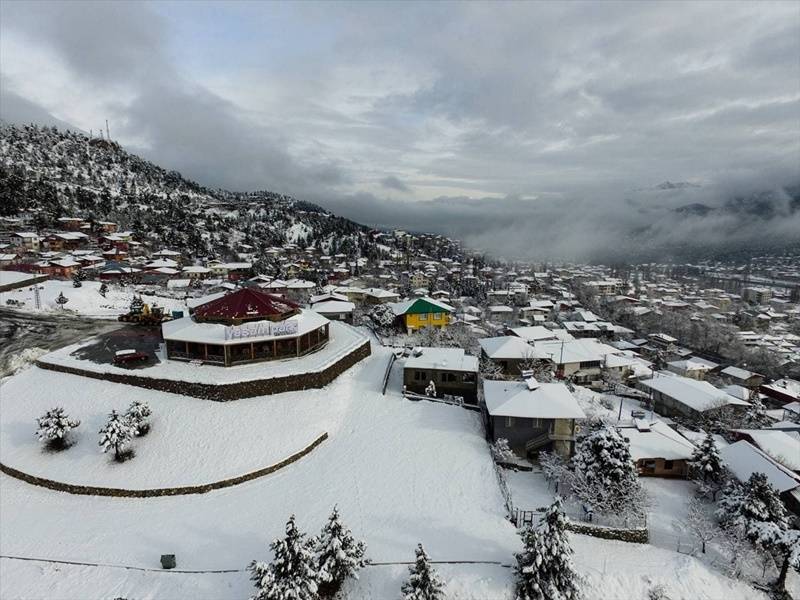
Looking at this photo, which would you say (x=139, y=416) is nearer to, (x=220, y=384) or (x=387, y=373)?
(x=220, y=384)

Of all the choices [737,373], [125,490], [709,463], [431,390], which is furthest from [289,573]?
[737,373]

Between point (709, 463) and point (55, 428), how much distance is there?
3321cm

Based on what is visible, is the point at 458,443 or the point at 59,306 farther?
the point at 59,306

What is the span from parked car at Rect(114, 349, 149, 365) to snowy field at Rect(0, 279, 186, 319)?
14.1 metres

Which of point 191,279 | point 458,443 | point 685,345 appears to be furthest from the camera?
point 685,345

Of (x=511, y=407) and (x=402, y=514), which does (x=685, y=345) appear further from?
(x=402, y=514)

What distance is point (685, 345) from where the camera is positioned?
71375mm

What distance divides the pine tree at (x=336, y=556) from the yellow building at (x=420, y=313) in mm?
32352

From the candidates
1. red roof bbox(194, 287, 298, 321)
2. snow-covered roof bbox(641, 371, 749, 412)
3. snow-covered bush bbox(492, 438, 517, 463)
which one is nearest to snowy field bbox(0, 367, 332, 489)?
red roof bbox(194, 287, 298, 321)

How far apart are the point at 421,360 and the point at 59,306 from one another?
35.4 meters

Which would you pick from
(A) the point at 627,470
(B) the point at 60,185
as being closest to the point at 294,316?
(A) the point at 627,470

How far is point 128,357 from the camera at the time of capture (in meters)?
26.2

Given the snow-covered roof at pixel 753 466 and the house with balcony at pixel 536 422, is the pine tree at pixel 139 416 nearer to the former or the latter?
the house with balcony at pixel 536 422

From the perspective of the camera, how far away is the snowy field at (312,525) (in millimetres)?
14625
